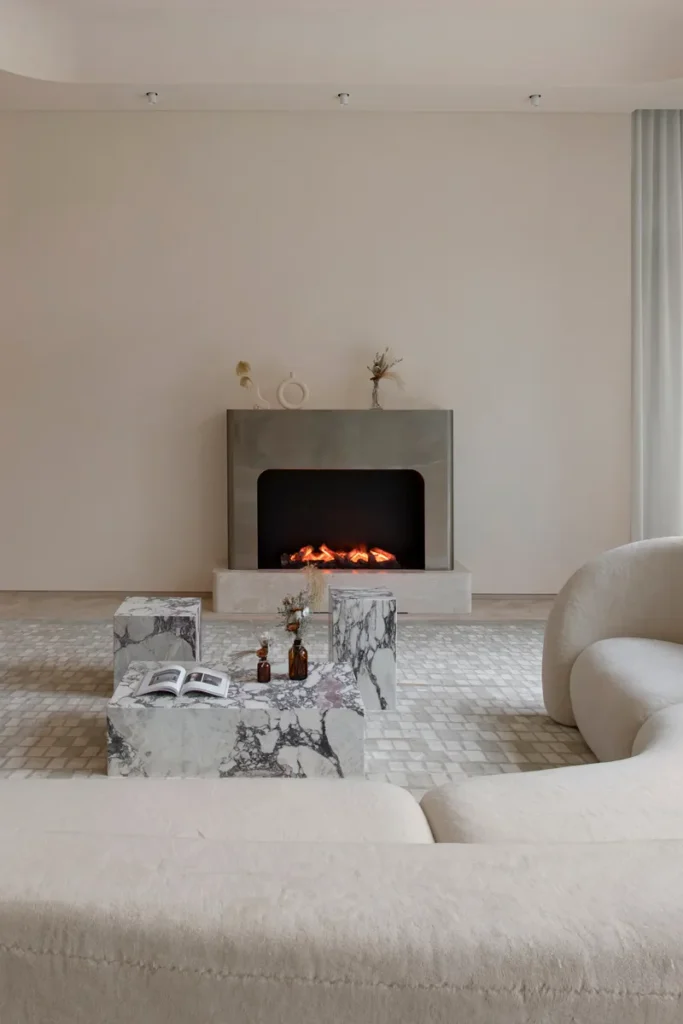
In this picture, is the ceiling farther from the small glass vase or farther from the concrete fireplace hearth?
the concrete fireplace hearth

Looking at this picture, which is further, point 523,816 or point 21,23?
point 21,23

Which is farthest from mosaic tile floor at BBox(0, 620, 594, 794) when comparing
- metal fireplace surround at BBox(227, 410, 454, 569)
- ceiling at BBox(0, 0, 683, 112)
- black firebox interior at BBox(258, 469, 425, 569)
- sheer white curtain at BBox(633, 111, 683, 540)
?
ceiling at BBox(0, 0, 683, 112)

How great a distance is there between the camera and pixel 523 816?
1.59 meters

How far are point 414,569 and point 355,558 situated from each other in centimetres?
39

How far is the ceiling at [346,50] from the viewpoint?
4.91 m

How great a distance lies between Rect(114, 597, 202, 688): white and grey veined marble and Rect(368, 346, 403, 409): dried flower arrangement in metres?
2.38

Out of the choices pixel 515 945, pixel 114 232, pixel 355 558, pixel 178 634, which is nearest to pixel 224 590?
pixel 355 558

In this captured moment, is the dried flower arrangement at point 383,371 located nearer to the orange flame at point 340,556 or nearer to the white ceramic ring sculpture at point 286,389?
the white ceramic ring sculpture at point 286,389

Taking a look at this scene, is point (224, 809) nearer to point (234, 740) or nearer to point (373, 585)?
point (234, 740)

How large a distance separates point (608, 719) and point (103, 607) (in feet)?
11.3

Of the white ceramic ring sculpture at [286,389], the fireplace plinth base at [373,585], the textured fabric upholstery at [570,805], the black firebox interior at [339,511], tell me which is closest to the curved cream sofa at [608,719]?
the textured fabric upholstery at [570,805]

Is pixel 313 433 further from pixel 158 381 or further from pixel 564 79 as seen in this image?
pixel 564 79

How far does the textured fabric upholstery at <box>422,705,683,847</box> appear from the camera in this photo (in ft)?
4.92

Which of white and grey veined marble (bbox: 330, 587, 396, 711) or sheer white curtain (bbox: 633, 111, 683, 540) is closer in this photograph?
white and grey veined marble (bbox: 330, 587, 396, 711)
